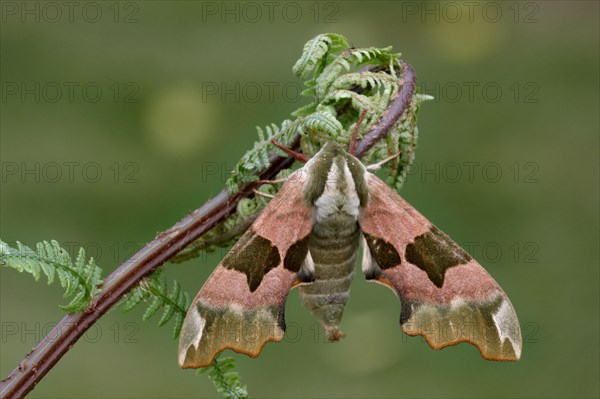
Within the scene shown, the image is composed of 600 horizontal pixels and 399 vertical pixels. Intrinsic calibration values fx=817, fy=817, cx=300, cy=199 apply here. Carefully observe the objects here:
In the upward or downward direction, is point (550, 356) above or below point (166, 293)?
below

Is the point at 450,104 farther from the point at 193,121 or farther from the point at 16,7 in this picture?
the point at 16,7

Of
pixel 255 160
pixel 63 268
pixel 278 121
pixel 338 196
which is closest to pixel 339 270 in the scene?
pixel 338 196

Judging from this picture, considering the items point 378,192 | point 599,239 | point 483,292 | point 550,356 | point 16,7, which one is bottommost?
point 550,356

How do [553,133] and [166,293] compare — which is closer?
[166,293]

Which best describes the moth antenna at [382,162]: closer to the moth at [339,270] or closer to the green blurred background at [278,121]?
the moth at [339,270]

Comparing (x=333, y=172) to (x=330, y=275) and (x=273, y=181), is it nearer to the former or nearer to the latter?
(x=273, y=181)

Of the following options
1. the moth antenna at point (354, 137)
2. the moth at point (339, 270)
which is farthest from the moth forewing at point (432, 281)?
the moth antenna at point (354, 137)

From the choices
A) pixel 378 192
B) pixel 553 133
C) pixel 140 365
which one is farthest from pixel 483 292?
pixel 553 133
